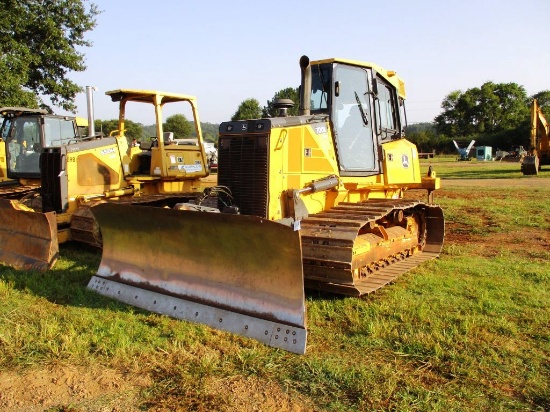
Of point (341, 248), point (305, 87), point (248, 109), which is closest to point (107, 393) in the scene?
point (341, 248)

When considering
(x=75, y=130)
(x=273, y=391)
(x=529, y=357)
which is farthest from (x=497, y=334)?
(x=75, y=130)

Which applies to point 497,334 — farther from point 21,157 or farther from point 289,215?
point 21,157

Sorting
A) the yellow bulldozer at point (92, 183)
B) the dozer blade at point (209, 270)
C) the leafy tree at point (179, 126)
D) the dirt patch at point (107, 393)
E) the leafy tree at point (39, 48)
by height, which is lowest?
the dirt patch at point (107, 393)

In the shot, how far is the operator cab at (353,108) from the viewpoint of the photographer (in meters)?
6.35

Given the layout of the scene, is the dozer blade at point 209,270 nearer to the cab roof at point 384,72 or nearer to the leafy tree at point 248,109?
the cab roof at point 384,72

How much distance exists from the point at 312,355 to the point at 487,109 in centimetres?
7537

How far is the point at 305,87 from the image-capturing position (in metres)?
6.14

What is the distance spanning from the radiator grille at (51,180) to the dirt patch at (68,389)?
17.2 feet

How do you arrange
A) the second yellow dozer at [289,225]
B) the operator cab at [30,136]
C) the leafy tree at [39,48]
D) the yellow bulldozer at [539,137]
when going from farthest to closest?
the yellow bulldozer at [539,137]
the leafy tree at [39,48]
the operator cab at [30,136]
the second yellow dozer at [289,225]

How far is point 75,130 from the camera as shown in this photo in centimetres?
1152

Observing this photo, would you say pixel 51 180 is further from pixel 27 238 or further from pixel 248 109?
pixel 248 109

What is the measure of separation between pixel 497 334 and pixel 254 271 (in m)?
2.24

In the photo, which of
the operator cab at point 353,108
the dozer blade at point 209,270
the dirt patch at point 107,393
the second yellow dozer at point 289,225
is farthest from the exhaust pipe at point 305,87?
the dirt patch at point 107,393

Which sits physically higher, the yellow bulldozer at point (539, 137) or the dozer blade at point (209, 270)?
the yellow bulldozer at point (539, 137)
